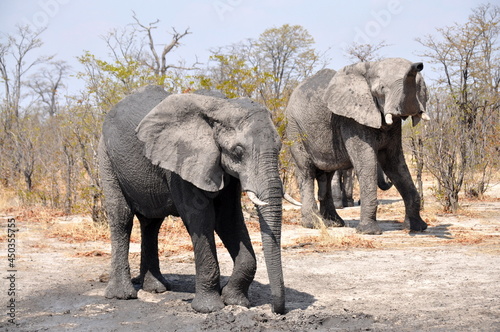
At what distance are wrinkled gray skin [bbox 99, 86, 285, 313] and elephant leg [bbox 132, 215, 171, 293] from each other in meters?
0.01

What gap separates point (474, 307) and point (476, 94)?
1157 cm

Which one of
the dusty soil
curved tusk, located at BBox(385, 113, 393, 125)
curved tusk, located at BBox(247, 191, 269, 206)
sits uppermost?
curved tusk, located at BBox(385, 113, 393, 125)

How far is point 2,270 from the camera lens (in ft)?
27.2

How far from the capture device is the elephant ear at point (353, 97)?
10922mm

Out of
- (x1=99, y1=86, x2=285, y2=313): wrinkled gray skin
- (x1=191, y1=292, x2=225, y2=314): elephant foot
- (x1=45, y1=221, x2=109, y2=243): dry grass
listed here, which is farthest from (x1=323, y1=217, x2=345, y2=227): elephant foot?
(x1=191, y1=292, x2=225, y2=314): elephant foot

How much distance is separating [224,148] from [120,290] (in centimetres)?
225

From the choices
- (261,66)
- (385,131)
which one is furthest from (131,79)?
(261,66)

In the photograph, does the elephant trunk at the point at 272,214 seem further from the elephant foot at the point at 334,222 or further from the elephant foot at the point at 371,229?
the elephant foot at the point at 334,222

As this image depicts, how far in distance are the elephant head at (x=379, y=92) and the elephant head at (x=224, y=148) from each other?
5.14 m

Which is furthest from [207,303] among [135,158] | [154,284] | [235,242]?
[135,158]

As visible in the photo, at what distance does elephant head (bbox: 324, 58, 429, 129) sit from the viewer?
10.2m

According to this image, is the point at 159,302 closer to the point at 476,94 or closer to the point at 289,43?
the point at 476,94

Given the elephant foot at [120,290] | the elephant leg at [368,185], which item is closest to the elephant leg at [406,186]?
the elephant leg at [368,185]

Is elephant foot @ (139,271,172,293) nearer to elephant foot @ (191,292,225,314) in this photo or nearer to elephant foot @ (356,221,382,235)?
elephant foot @ (191,292,225,314)
